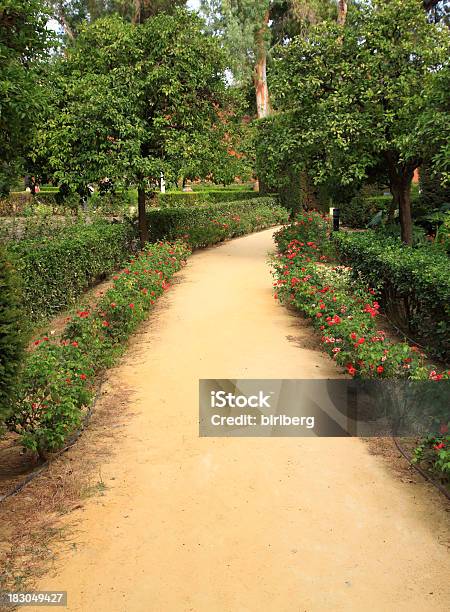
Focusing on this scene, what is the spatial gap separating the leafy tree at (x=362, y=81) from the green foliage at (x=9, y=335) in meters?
8.67

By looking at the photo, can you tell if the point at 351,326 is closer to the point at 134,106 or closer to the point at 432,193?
the point at 134,106

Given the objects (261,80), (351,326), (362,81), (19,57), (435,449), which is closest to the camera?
(435,449)

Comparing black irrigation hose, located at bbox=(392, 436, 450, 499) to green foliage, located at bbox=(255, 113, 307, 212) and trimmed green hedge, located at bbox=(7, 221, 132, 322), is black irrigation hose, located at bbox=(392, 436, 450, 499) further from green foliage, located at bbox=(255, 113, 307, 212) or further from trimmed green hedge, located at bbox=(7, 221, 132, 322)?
green foliage, located at bbox=(255, 113, 307, 212)

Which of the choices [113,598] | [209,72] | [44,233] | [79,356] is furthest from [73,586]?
[209,72]

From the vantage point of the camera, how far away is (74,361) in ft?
18.3

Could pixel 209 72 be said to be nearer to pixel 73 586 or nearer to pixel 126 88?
pixel 126 88

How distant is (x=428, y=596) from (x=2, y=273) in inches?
127

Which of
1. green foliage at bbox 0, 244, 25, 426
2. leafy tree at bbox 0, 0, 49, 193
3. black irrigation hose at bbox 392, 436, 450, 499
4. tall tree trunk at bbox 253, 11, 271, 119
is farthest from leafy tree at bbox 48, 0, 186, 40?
black irrigation hose at bbox 392, 436, 450, 499

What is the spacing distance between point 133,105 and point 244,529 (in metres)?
11.4

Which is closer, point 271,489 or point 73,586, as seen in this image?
point 73,586

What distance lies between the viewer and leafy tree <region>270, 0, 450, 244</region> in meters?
11.7

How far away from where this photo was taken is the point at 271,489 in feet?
14.2

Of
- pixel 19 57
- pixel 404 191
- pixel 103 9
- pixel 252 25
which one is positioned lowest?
pixel 404 191

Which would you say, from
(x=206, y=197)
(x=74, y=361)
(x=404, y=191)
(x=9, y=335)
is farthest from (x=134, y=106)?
(x=206, y=197)
